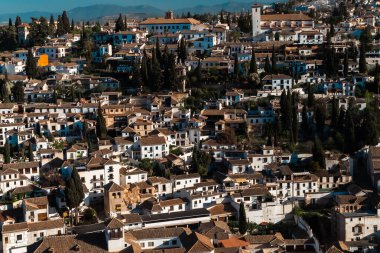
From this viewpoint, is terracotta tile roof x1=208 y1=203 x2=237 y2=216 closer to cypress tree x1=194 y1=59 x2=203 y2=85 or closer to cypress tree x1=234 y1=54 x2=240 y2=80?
cypress tree x1=194 y1=59 x2=203 y2=85

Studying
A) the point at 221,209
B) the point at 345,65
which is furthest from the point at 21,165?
the point at 345,65

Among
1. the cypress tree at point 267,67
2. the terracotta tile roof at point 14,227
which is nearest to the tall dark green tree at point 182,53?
the cypress tree at point 267,67

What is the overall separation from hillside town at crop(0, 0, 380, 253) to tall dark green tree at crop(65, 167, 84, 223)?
8 cm

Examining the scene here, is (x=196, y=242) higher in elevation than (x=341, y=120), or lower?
lower

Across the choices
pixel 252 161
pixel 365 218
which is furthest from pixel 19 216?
pixel 365 218

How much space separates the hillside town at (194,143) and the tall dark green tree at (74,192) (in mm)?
78

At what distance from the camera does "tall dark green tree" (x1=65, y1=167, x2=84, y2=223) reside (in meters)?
27.5

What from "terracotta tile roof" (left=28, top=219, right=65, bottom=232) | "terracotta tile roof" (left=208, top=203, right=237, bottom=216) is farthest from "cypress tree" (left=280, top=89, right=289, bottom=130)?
"terracotta tile roof" (left=28, top=219, right=65, bottom=232)

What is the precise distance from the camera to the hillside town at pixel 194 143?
2627cm

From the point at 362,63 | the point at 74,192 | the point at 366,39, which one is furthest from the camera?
the point at 366,39

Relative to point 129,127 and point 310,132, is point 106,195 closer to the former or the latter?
point 129,127

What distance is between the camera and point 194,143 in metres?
35.3

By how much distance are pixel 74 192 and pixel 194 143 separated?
9.69 meters

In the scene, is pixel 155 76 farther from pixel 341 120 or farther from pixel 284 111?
pixel 341 120
